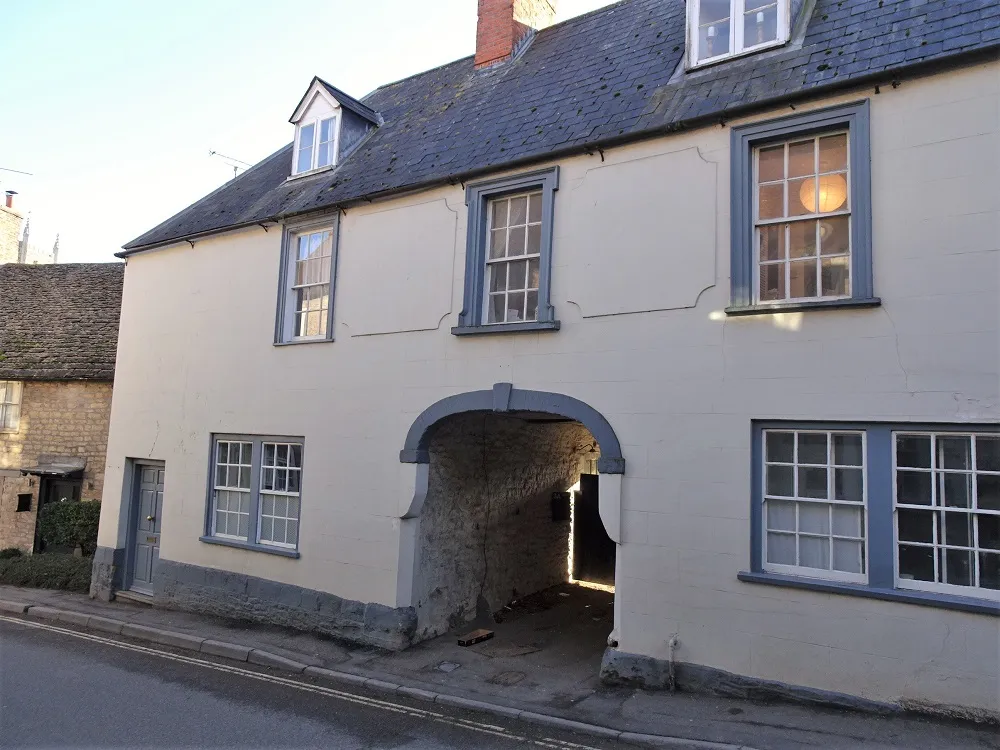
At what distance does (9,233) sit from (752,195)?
2359 centimetres

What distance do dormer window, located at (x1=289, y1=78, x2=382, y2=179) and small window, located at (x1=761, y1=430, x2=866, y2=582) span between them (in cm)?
855

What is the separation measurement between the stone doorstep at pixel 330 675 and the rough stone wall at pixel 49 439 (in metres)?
3.97

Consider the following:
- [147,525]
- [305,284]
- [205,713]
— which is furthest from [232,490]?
[205,713]

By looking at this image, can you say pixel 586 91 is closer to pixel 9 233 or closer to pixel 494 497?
pixel 494 497

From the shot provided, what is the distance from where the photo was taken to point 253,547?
1098 cm

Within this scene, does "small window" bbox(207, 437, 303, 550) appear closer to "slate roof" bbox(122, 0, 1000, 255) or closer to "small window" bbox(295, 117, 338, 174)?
"slate roof" bbox(122, 0, 1000, 255)

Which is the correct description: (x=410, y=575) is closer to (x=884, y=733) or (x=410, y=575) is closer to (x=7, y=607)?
(x=884, y=733)

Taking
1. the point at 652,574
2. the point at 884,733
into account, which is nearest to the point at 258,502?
the point at 652,574

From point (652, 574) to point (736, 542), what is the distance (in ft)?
3.25

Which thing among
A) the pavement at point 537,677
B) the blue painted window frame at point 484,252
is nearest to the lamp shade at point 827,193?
the blue painted window frame at point 484,252

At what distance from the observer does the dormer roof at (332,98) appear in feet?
39.7

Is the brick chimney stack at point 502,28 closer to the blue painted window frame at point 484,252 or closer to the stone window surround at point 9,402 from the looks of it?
the blue painted window frame at point 484,252

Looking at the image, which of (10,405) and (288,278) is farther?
(10,405)

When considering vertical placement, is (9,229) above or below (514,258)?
above
